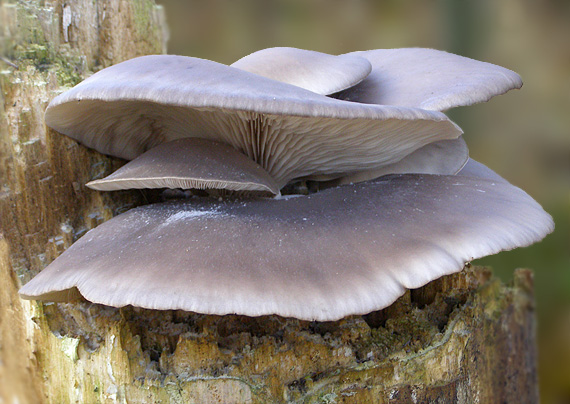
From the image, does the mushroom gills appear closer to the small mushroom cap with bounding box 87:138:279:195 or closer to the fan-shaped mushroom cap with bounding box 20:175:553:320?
the fan-shaped mushroom cap with bounding box 20:175:553:320

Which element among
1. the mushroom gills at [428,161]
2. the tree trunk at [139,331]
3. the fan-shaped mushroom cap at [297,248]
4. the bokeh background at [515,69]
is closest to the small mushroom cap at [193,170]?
the fan-shaped mushroom cap at [297,248]

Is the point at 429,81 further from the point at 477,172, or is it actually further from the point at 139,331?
the point at 139,331

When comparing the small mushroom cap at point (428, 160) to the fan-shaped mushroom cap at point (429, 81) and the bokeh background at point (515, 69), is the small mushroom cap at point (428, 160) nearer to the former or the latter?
the fan-shaped mushroom cap at point (429, 81)

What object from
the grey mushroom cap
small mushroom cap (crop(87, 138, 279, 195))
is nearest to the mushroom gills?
the grey mushroom cap

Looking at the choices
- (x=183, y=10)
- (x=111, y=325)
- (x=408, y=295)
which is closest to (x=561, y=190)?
(x=408, y=295)

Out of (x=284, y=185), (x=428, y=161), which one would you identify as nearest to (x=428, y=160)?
(x=428, y=161)
